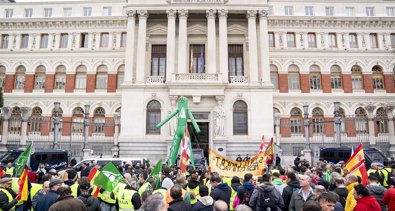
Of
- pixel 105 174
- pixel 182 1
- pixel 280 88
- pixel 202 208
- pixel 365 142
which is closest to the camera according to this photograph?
pixel 202 208

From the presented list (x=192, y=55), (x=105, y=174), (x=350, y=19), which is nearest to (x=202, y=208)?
(x=105, y=174)

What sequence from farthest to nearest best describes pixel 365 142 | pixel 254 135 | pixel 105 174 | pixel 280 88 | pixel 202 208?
pixel 280 88, pixel 365 142, pixel 254 135, pixel 105 174, pixel 202 208

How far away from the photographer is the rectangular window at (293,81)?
3653 centimetres

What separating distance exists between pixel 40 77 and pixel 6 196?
112ft

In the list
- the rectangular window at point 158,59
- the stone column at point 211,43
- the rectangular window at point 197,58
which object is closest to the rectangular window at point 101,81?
the rectangular window at point 158,59

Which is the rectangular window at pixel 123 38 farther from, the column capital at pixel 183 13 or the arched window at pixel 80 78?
the column capital at pixel 183 13

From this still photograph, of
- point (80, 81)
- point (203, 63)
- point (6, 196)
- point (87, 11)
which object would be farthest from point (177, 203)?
point (87, 11)

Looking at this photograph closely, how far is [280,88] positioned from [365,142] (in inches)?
415

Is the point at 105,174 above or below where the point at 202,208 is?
above

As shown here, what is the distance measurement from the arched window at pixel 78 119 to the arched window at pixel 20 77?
291 inches

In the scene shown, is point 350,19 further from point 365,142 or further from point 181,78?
point 181,78

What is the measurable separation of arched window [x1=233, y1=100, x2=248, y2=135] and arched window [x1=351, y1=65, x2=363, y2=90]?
52.4 feet

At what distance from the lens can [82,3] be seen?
126 ft

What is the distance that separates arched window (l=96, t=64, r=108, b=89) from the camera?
1448 inches
